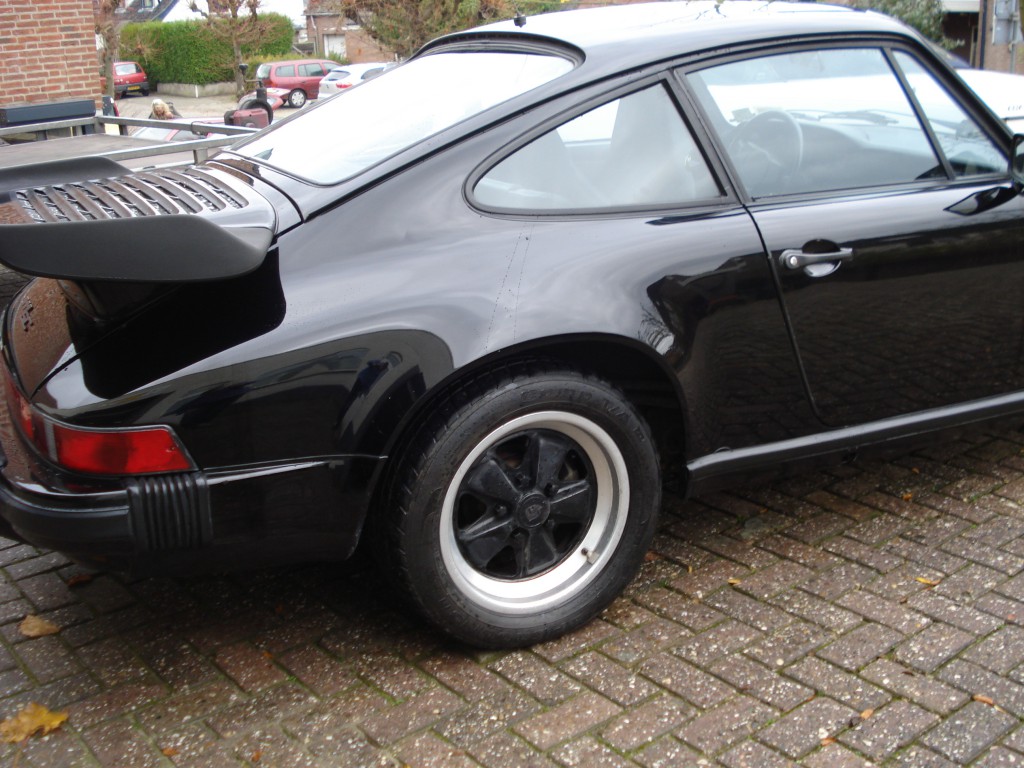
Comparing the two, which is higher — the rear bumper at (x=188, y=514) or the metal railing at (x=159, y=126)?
the metal railing at (x=159, y=126)

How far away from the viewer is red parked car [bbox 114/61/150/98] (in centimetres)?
4875

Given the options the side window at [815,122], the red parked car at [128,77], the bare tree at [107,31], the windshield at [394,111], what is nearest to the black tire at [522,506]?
the windshield at [394,111]

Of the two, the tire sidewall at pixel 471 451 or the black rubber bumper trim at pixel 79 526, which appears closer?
the black rubber bumper trim at pixel 79 526

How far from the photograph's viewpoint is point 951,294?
3336 mm

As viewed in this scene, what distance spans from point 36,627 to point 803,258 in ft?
7.97

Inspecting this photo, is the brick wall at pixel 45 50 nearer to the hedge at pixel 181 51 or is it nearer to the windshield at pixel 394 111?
the windshield at pixel 394 111

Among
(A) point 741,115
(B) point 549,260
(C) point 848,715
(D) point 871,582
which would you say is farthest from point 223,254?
(D) point 871,582

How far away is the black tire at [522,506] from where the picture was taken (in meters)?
2.67

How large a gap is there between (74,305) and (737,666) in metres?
1.93

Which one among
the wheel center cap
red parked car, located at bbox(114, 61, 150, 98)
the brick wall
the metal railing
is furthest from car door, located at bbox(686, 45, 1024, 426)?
red parked car, located at bbox(114, 61, 150, 98)

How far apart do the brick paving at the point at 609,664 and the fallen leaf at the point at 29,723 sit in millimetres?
32

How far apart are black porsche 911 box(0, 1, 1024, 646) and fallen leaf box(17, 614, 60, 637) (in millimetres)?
687

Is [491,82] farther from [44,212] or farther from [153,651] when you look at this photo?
[153,651]

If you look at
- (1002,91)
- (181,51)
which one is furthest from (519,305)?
(181,51)
